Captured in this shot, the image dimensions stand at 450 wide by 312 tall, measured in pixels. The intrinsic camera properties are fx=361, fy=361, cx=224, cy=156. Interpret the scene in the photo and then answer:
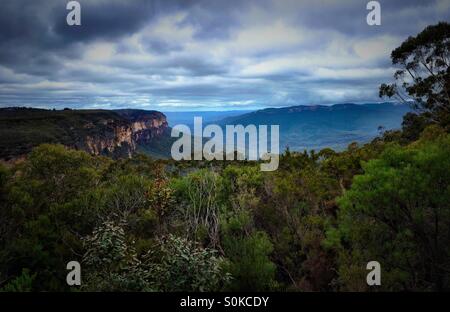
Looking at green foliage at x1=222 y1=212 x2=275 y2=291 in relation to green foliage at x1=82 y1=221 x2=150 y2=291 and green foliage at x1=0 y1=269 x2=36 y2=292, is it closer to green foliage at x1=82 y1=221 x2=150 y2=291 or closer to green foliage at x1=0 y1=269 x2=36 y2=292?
green foliage at x1=82 y1=221 x2=150 y2=291

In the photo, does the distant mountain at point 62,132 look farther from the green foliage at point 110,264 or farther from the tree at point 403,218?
the tree at point 403,218

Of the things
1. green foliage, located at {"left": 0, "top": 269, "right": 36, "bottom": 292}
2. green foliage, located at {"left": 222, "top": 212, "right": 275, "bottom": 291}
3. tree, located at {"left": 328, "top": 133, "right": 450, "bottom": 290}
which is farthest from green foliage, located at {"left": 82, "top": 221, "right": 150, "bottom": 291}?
tree, located at {"left": 328, "top": 133, "right": 450, "bottom": 290}

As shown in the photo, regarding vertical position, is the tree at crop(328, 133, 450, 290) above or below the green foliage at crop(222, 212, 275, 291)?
above

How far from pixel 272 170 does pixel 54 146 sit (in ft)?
62.8

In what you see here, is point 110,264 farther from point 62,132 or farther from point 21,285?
point 62,132

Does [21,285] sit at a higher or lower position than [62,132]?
lower

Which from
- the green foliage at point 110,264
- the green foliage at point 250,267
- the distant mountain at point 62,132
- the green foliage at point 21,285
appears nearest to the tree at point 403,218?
the green foliage at point 250,267

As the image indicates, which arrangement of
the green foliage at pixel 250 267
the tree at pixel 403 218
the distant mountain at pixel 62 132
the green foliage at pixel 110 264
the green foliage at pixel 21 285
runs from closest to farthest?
the green foliage at pixel 110 264
the green foliage at pixel 21 285
the tree at pixel 403 218
the green foliage at pixel 250 267
the distant mountain at pixel 62 132

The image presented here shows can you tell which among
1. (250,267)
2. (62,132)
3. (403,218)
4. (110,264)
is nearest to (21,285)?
(110,264)

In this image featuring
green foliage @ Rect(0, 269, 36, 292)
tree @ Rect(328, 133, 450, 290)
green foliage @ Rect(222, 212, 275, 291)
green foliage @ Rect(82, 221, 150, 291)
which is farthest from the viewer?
green foliage @ Rect(222, 212, 275, 291)
